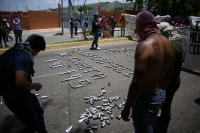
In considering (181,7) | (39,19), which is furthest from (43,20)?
(181,7)

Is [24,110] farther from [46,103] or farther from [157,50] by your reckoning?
[46,103]

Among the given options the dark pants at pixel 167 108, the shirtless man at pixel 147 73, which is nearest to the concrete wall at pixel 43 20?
the dark pants at pixel 167 108

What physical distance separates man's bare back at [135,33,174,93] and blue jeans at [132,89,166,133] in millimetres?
84

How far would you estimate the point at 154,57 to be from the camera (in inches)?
76.7

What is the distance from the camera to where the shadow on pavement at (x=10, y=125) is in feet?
11.8

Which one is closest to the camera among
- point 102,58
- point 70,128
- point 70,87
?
point 70,128

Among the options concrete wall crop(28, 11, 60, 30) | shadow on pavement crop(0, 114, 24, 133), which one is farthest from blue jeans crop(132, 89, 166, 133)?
concrete wall crop(28, 11, 60, 30)

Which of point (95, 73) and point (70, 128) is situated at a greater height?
point (95, 73)

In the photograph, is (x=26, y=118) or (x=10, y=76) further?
(x=26, y=118)

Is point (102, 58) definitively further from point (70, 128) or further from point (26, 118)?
point (26, 118)

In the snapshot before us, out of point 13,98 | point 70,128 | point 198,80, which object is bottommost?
point 70,128

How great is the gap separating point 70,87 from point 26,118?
3115mm

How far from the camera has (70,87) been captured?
568 cm

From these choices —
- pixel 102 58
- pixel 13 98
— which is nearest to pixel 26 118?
pixel 13 98
